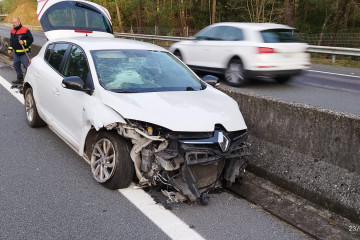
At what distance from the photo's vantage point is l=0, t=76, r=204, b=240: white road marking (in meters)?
3.15

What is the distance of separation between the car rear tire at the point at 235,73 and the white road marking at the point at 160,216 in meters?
6.57

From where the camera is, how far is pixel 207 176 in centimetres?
372

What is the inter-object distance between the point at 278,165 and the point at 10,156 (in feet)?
11.3

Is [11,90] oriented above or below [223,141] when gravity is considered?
below

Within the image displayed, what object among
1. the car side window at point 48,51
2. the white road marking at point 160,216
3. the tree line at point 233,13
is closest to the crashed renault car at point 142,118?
the white road marking at point 160,216

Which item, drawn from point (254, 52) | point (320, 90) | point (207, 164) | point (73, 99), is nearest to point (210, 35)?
point (254, 52)

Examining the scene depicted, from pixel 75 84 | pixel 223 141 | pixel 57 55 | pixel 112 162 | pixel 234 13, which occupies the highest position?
pixel 234 13

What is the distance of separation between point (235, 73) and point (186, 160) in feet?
23.0

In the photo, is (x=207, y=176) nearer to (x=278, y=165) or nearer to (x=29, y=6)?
(x=278, y=165)

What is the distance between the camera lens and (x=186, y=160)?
3.46 meters

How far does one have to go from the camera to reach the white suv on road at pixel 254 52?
31.1 ft

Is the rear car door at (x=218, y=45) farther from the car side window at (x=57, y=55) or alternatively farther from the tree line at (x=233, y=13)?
the tree line at (x=233, y=13)

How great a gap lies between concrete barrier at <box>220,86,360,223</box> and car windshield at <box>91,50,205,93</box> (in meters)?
0.95

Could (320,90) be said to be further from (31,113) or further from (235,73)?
(31,113)
